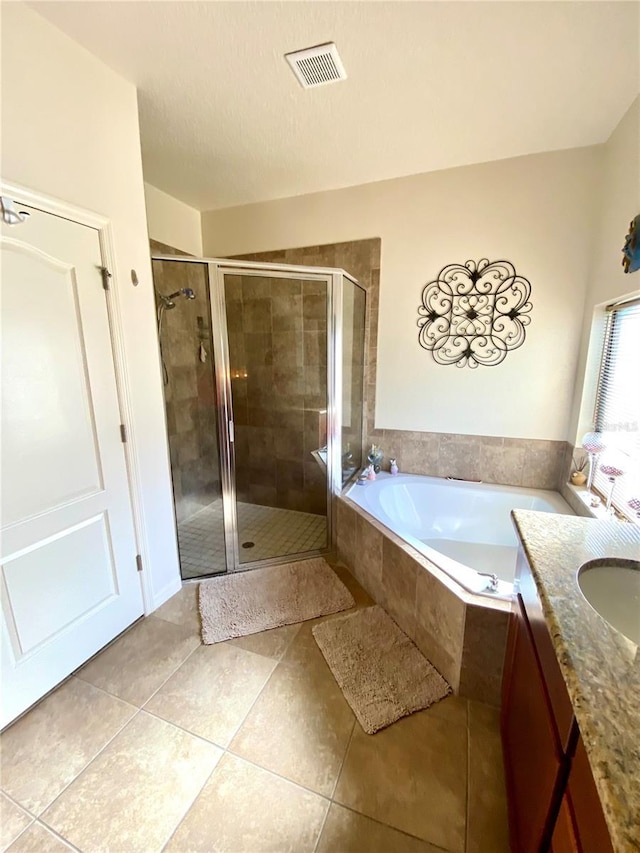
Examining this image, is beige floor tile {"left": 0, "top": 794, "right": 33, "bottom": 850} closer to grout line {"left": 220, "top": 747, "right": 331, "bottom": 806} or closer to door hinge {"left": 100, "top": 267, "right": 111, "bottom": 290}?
grout line {"left": 220, "top": 747, "right": 331, "bottom": 806}

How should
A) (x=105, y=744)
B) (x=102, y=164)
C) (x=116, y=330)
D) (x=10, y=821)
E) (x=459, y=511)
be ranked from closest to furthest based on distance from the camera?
(x=10, y=821), (x=105, y=744), (x=102, y=164), (x=116, y=330), (x=459, y=511)

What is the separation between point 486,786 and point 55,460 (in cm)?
200

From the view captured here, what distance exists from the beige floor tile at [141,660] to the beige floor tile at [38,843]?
415mm

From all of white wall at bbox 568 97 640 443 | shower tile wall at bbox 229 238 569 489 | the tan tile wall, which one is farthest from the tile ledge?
the tan tile wall

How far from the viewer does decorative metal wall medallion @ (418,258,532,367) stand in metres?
2.37

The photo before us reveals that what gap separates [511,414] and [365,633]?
1.74m

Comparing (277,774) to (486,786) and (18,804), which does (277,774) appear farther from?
(18,804)

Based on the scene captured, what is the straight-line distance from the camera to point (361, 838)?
3.53ft

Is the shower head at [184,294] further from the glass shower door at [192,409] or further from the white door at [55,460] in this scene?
the white door at [55,460]

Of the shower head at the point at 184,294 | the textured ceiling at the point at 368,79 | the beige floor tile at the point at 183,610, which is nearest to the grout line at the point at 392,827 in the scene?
the beige floor tile at the point at 183,610

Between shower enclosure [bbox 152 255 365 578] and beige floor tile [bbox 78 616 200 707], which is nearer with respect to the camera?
beige floor tile [bbox 78 616 200 707]

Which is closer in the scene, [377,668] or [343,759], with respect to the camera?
[343,759]

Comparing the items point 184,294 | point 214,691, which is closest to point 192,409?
point 184,294

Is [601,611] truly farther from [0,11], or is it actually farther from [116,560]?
A: [0,11]
